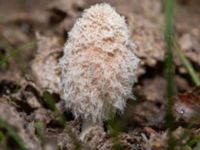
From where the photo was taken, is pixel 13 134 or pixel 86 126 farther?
pixel 86 126

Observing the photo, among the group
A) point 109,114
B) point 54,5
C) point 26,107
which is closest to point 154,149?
point 109,114

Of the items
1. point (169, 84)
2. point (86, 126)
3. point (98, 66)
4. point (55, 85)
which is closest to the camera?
point (169, 84)

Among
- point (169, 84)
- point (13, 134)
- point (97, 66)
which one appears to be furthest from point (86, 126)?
point (169, 84)

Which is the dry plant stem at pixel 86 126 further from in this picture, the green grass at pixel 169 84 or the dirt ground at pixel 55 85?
the green grass at pixel 169 84

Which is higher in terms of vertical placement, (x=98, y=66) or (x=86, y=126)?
(x=98, y=66)

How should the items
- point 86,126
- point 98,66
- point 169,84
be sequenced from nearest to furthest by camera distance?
point 169,84, point 98,66, point 86,126

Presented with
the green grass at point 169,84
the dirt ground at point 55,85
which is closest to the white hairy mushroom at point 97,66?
the dirt ground at point 55,85

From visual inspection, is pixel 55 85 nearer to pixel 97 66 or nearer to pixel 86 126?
pixel 86 126

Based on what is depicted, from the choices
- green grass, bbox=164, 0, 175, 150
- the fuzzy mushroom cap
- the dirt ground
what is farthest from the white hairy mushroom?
green grass, bbox=164, 0, 175, 150

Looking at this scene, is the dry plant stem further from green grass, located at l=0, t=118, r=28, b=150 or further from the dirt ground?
green grass, located at l=0, t=118, r=28, b=150
